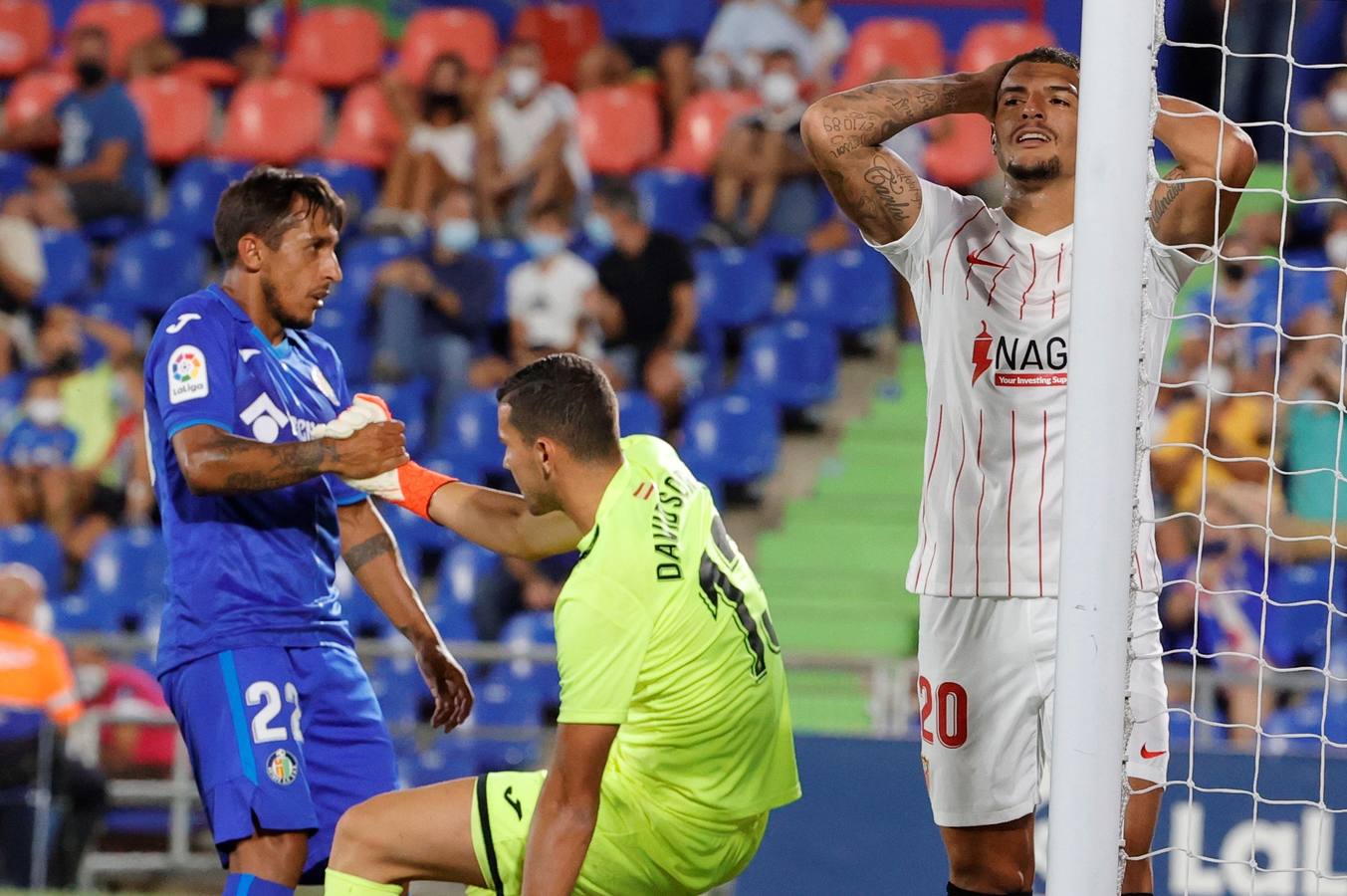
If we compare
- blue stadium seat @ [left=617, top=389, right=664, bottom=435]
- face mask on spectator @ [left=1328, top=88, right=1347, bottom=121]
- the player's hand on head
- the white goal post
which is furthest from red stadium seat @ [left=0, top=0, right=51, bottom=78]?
the white goal post

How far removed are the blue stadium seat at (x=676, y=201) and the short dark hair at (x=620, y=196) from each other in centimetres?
6

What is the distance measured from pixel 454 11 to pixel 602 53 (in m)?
1.26

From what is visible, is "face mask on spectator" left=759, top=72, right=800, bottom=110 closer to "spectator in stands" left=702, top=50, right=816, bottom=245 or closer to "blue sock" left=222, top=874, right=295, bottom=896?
"spectator in stands" left=702, top=50, right=816, bottom=245

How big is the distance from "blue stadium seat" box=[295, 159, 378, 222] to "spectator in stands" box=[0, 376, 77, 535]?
225 centimetres

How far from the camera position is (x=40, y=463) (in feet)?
30.0

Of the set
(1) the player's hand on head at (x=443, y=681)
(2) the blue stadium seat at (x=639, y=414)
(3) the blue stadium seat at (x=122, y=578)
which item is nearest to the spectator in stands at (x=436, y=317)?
(2) the blue stadium seat at (x=639, y=414)

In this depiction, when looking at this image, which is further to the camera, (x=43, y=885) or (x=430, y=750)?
(x=430, y=750)

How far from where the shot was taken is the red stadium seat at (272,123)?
437 inches

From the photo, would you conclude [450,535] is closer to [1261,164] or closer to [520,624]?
[520,624]

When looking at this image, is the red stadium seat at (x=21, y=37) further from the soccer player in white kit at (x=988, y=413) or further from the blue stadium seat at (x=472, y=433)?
the soccer player in white kit at (x=988, y=413)

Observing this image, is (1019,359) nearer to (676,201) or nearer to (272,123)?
(676,201)

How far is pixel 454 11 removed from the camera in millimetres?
11938

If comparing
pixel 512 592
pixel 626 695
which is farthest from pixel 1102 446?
pixel 512 592

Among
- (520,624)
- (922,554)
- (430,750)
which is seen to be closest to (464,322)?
(520,624)
